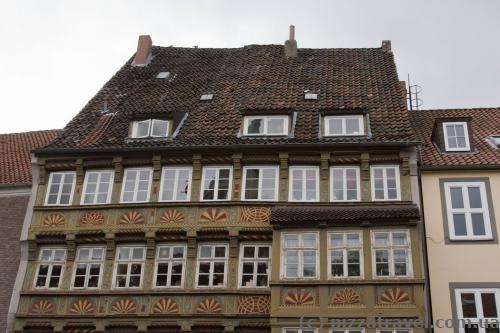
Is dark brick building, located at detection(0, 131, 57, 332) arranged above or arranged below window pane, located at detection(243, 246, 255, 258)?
above

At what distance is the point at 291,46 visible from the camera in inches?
1142

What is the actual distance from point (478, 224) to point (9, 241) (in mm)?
15277

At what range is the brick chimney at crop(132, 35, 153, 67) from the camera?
1158 inches

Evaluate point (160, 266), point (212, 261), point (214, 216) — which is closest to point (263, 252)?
point (212, 261)

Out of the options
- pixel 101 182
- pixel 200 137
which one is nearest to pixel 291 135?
pixel 200 137

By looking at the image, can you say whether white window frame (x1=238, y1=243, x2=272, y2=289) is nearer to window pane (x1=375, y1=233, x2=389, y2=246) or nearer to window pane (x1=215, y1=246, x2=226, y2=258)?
window pane (x1=215, y1=246, x2=226, y2=258)

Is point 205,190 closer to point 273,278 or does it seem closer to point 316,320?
point 273,278

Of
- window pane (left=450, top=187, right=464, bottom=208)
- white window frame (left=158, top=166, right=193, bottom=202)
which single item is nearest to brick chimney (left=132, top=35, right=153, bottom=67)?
white window frame (left=158, top=166, right=193, bottom=202)

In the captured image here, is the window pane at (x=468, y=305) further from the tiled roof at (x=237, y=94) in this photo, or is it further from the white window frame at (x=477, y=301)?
the tiled roof at (x=237, y=94)

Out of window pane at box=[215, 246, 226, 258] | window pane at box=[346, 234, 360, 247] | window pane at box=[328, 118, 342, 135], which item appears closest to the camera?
window pane at box=[346, 234, 360, 247]

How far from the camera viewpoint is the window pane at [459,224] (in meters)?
20.3

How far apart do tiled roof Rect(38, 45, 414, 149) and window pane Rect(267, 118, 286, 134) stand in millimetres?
384

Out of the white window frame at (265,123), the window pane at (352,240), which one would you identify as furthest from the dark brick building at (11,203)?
the window pane at (352,240)

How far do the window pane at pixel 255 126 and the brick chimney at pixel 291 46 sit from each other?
248 inches
